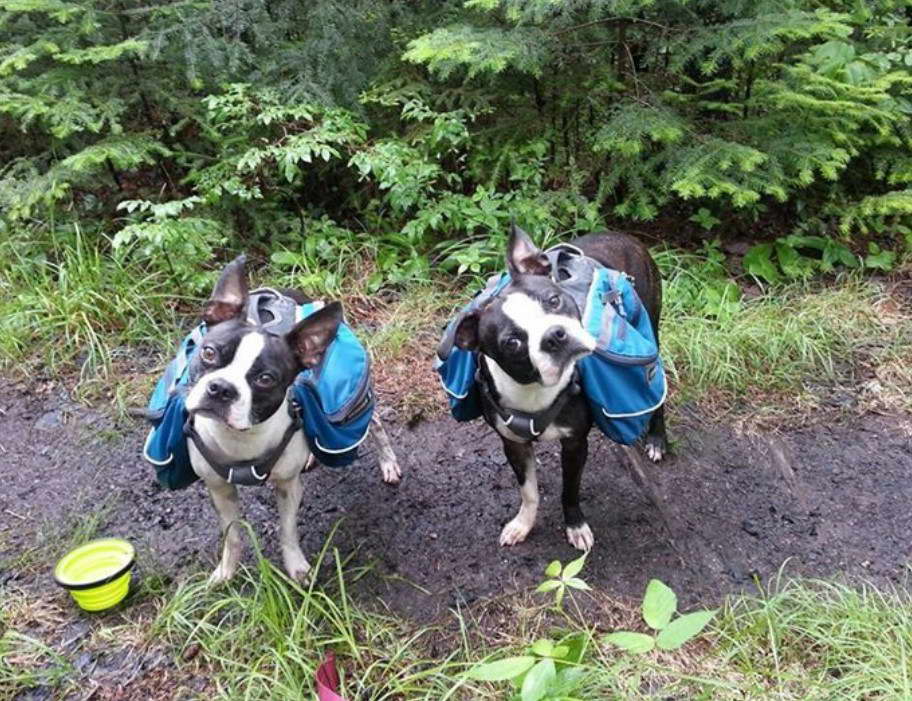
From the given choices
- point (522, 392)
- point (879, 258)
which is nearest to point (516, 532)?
point (522, 392)

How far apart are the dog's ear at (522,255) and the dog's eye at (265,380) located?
0.81 metres

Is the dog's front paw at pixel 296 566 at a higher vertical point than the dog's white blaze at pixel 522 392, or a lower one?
lower

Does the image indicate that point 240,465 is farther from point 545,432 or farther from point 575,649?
point 575,649

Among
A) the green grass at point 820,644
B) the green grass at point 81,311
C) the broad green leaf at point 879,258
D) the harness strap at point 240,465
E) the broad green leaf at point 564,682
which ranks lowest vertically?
the broad green leaf at point 879,258

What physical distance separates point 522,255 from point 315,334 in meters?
0.70

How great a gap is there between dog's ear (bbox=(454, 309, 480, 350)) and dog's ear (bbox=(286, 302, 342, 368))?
35 centimetres

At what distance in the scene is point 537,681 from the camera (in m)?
1.54

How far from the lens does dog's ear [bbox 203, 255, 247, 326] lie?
228 centimetres

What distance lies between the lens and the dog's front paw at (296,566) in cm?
273

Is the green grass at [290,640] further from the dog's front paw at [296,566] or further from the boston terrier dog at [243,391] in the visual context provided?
the boston terrier dog at [243,391]

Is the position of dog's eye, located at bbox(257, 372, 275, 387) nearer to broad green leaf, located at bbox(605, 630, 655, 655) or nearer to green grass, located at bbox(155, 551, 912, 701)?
green grass, located at bbox(155, 551, 912, 701)

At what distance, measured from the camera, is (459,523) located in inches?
120

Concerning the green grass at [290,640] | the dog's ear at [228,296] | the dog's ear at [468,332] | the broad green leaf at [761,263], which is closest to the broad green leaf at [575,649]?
the green grass at [290,640]

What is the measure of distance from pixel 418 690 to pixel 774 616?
3.81 ft
